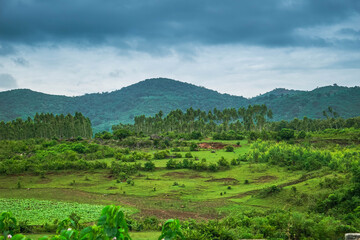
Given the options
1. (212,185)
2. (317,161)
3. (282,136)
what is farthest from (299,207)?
(282,136)

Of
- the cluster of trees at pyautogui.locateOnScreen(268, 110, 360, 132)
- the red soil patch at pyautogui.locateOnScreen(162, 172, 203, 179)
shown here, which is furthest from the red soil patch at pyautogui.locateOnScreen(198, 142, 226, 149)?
the cluster of trees at pyautogui.locateOnScreen(268, 110, 360, 132)

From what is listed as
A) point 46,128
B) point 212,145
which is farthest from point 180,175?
point 46,128

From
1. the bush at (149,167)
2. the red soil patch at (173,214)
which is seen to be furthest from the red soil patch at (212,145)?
the red soil patch at (173,214)

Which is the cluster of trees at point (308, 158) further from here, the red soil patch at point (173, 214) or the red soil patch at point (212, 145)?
the red soil patch at point (212, 145)

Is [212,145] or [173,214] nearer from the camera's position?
[173,214]

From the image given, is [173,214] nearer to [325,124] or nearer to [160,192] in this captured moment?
[160,192]

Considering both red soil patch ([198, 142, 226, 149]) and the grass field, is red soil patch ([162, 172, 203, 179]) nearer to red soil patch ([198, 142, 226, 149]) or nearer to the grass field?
the grass field

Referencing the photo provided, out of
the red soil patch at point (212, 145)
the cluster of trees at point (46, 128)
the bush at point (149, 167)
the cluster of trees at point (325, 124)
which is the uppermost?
the cluster of trees at point (46, 128)

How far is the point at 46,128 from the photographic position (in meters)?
79.2

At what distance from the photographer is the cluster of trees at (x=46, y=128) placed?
7606 centimetres

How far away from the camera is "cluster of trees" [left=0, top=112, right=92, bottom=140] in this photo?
76.1 meters

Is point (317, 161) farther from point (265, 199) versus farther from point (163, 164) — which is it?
point (163, 164)

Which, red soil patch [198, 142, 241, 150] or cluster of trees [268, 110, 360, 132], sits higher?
cluster of trees [268, 110, 360, 132]

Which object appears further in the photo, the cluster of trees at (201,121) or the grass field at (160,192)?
the cluster of trees at (201,121)
